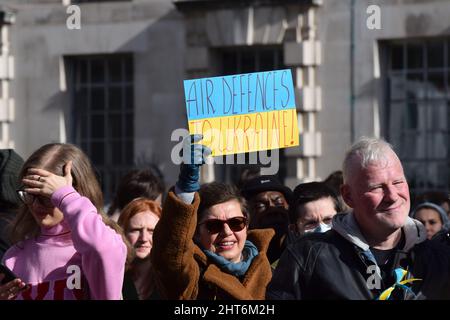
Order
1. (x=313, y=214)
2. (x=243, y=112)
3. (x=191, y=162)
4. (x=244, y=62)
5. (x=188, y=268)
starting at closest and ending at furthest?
(x=191, y=162) → (x=188, y=268) → (x=243, y=112) → (x=313, y=214) → (x=244, y=62)

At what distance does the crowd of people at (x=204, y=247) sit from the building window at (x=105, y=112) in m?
11.5

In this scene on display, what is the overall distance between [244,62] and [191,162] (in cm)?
1156

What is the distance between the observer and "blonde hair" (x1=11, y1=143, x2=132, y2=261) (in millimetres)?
5285

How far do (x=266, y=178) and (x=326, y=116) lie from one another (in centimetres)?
771

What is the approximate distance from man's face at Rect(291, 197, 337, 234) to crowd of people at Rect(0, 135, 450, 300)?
4.34ft

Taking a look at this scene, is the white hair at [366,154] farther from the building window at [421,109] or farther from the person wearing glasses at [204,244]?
the building window at [421,109]

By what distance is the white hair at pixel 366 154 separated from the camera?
5.16m

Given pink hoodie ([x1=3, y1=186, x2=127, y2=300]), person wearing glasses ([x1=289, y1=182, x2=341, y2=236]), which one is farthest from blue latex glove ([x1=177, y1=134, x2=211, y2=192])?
person wearing glasses ([x1=289, y1=182, x2=341, y2=236])

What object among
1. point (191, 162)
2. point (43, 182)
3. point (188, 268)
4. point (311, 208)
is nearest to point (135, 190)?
point (311, 208)

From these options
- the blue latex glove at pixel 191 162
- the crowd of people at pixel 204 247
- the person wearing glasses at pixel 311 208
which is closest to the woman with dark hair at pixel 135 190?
the person wearing glasses at pixel 311 208

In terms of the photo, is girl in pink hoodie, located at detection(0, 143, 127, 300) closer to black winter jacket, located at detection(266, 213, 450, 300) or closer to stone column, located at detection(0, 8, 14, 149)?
black winter jacket, located at detection(266, 213, 450, 300)

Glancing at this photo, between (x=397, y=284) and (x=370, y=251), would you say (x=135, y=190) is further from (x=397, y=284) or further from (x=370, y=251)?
(x=397, y=284)

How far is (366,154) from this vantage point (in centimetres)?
518

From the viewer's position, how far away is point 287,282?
4980 mm
